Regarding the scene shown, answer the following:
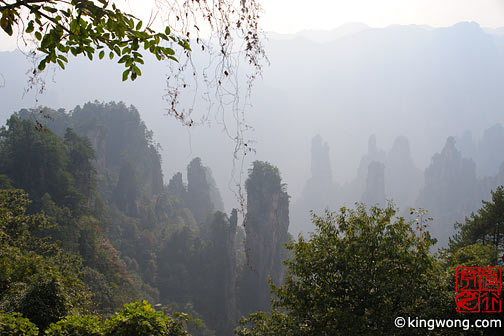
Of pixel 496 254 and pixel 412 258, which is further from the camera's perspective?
pixel 496 254

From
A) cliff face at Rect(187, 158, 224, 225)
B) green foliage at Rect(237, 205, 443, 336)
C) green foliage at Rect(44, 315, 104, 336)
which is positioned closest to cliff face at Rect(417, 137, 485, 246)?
cliff face at Rect(187, 158, 224, 225)

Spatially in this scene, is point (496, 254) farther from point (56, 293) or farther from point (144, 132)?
point (144, 132)

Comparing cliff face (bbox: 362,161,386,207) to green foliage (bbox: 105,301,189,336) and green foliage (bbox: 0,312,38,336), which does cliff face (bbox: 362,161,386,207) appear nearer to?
green foliage (bbox: 105,301,189,336)

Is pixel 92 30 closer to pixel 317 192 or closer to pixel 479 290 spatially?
pixel 479 290

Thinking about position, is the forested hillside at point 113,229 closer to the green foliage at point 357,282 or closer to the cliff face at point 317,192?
the green foliage at point 357,282

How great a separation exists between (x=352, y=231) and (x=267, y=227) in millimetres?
36243

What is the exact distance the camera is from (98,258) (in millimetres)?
26688

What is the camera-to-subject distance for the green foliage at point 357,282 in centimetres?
752

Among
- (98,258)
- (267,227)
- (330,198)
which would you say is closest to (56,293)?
(98,258)

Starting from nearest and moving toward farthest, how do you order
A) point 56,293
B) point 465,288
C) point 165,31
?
point 165,31
point 465,288
point 56,293

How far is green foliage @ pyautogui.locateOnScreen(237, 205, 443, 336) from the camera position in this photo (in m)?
7.52

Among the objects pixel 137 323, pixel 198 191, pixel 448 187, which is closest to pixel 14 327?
pixel 137 323

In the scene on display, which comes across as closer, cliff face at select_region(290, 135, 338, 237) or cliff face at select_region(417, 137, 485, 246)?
cliff face at select_region(417, 137, 485, 246)

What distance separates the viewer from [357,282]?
309 inches
